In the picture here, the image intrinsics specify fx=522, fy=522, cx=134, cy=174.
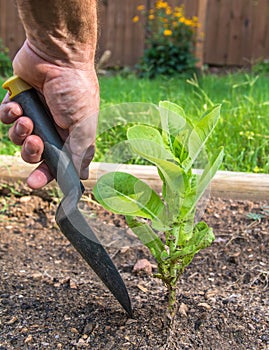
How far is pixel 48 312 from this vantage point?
1.62 metres

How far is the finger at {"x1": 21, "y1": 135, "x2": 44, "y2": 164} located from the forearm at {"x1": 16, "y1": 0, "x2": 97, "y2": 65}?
266 mm

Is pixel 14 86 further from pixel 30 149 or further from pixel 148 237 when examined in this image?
pixel 148 237

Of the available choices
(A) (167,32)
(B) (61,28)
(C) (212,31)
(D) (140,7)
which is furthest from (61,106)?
(C) (212,31)

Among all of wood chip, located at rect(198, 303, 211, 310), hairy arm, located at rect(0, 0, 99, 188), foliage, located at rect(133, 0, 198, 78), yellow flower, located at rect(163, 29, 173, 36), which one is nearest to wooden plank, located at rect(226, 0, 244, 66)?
foliage, located at rect(133, 0, 198, 78)

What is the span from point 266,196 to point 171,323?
1.23m

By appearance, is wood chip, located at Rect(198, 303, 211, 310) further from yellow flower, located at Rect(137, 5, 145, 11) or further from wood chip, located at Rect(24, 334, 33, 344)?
yellow flower, located at Rect(137, 5, 145, 11)

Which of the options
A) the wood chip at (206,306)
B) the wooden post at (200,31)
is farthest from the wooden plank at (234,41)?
the wood chip at (206,306)

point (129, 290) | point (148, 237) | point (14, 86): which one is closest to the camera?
point (148, 237)

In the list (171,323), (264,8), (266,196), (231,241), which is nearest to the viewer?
(171,323)

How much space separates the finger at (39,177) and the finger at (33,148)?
0.07 meters

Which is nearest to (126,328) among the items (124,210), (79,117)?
(124,210)

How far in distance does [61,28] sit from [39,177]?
0.48 meters

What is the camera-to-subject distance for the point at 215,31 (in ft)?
27.8

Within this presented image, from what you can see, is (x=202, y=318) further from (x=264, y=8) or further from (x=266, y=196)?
(x=264, y=8)
